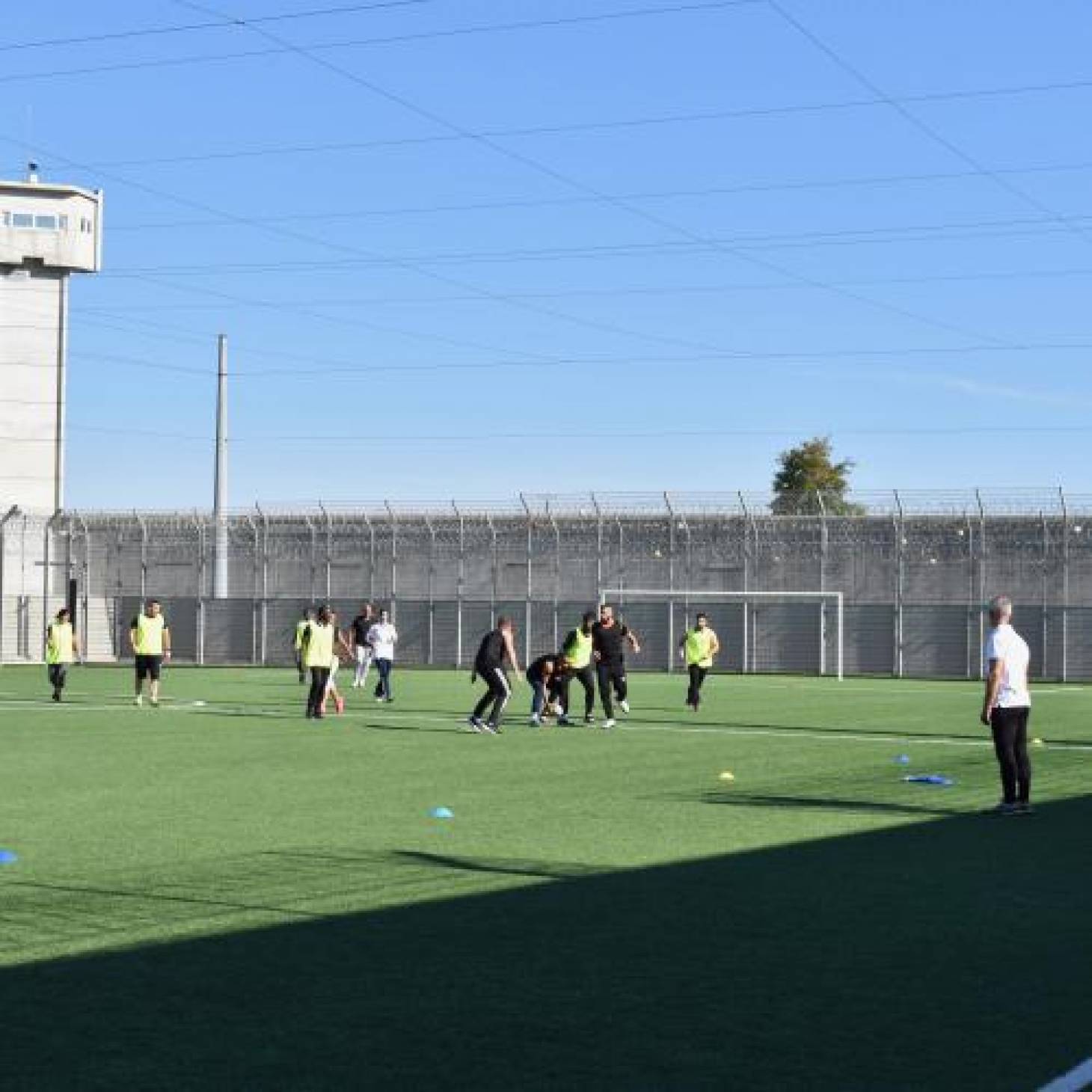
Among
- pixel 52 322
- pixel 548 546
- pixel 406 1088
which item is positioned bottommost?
pixel 406 1088

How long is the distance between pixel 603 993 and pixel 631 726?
877 inches

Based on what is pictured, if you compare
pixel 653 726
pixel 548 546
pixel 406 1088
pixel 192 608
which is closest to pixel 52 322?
pixel 192 608

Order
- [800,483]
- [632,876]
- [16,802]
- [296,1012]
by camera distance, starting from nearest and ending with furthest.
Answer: [296,1012]
[632,876]
[16,802]
[800,483]

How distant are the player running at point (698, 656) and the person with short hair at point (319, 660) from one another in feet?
22.4

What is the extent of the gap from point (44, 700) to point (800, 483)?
66463mm

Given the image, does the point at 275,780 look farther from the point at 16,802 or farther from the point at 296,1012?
the point at 296,1012

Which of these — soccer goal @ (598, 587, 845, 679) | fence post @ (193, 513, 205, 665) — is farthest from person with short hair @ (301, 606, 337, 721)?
fence post @ (193, 513, 205, 665)

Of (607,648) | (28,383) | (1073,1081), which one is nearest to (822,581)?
(28,383)

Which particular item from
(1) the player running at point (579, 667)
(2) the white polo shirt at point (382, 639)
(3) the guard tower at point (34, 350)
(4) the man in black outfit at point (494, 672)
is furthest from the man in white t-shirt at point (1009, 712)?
(3) the guard tower at point (34, 350)

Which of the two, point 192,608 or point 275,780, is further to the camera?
point 192,608

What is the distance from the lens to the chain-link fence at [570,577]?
58.4m

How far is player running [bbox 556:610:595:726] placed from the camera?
31.2 m

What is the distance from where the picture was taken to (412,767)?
21656 millimetres

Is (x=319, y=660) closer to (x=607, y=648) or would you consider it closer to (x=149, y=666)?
(x=607, y=648)
